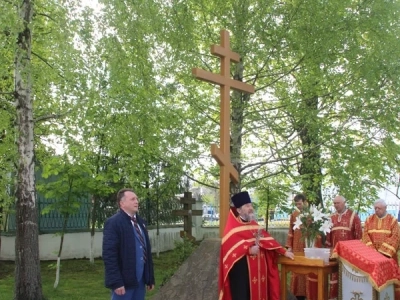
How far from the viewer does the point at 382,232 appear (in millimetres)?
8102

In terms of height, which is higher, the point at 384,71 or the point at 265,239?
the point at 384,71

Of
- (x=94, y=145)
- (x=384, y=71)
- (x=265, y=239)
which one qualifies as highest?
(x=384, y=71)

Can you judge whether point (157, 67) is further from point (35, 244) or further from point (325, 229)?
point (325, 229)

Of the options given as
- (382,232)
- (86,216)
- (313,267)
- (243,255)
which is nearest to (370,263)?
(313,267)

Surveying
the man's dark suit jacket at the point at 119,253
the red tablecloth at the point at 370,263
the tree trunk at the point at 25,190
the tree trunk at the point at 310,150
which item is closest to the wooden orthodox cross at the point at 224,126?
the red tablecloth at the point at 370,263

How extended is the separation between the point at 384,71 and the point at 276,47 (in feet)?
6.46

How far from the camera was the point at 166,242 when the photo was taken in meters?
17.3

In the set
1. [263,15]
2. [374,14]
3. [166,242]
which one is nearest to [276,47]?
[263,15]

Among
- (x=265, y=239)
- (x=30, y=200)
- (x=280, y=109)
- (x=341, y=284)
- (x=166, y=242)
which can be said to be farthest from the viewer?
(x=166, y=242)

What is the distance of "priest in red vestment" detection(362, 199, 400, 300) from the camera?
7949 millimetres

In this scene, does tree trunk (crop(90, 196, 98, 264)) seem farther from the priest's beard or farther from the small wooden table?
the priest's beard

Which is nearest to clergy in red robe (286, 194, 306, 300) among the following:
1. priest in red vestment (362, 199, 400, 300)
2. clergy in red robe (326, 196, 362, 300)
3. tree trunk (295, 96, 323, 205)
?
clergy in red robe (326, 196, 362, 300)

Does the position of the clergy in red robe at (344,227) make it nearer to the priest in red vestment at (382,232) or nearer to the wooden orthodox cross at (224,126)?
the priest in red vestment at (382,232)

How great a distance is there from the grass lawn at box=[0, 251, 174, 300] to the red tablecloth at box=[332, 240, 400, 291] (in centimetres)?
455
